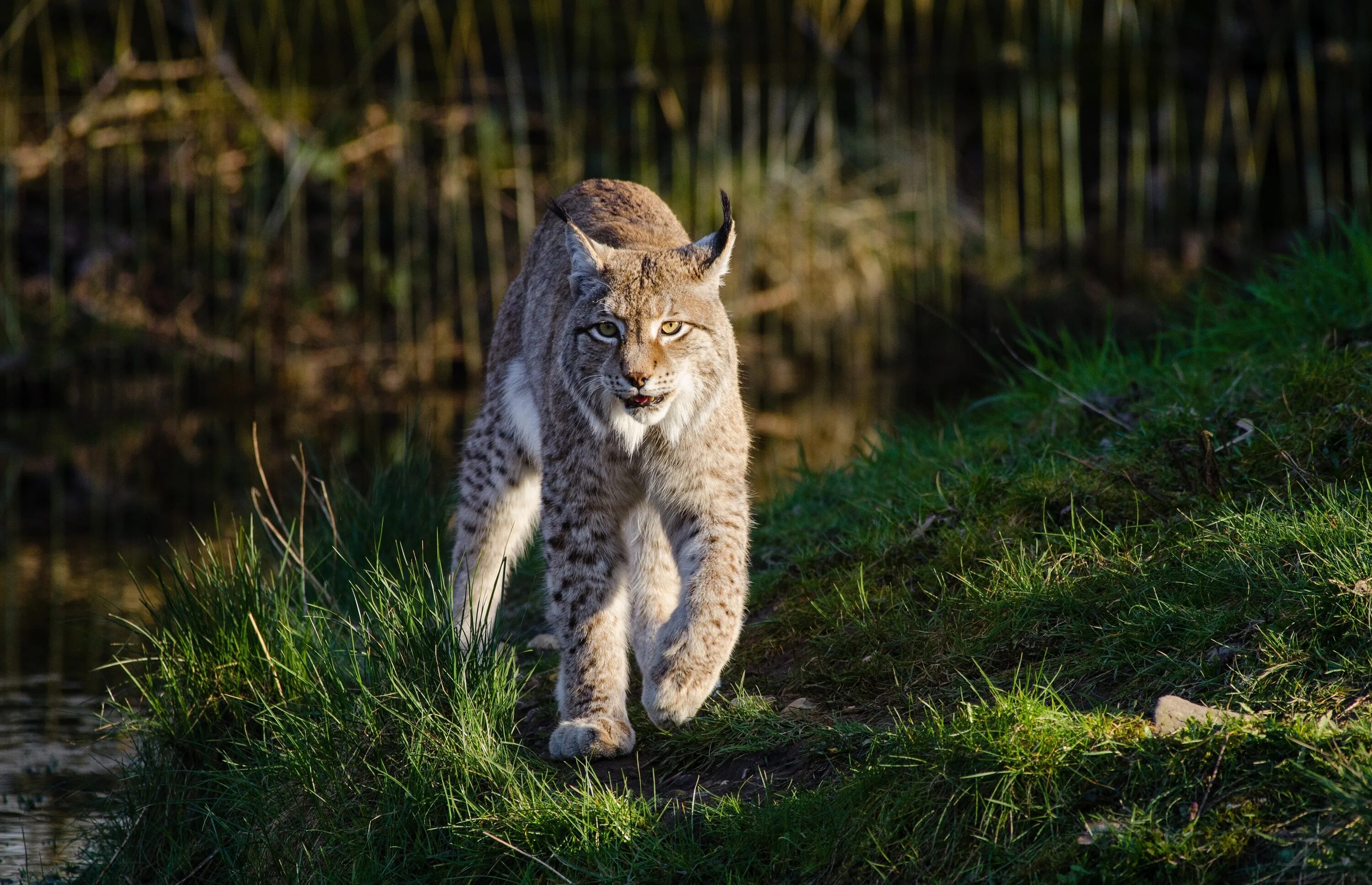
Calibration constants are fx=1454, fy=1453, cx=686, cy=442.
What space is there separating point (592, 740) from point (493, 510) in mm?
1658

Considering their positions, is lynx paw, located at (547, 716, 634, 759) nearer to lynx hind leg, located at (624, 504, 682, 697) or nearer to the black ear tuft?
lynx hind leg, located at (624, 504, 682, 697)

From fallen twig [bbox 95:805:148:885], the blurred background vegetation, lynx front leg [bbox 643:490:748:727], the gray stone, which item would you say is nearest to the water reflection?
the blurred background vegetation

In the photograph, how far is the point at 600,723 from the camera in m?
4.32

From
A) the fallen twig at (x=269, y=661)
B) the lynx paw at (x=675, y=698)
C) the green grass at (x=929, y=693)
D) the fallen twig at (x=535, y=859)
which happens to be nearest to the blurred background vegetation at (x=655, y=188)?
Answer: the green grass at (x=929, y=693)

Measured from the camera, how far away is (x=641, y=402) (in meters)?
4.46

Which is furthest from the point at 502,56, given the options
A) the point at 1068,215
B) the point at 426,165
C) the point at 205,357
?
the point at 1068,215

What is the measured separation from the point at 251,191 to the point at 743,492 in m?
10.4

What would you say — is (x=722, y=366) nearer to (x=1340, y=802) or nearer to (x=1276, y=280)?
(x=1340, y=802)

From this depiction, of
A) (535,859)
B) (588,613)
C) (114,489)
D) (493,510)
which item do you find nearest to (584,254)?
(588,613)

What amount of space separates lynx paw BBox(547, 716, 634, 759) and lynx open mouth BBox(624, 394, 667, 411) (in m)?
0.94

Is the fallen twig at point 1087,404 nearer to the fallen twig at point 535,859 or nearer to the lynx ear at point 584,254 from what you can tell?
the lynx ear at point 584,254

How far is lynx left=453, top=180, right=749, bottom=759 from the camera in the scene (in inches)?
173

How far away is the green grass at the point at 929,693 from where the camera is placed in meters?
3.31

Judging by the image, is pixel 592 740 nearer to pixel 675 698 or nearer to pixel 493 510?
pixel 675 698
